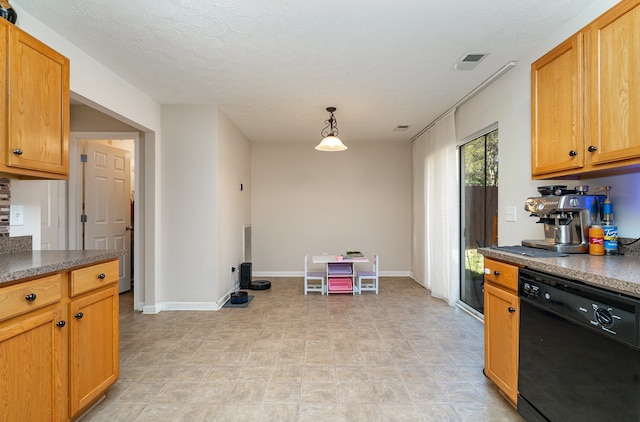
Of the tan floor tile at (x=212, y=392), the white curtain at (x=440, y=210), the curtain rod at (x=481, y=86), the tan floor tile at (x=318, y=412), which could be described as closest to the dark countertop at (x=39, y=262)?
the tan floor tile at (x=212, y=392)

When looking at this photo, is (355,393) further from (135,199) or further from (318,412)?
(135,199)

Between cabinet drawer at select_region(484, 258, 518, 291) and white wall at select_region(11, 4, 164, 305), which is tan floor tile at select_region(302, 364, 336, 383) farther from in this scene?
white wall at select_region(11, 4, 164, 305)

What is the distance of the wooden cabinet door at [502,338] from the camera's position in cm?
182

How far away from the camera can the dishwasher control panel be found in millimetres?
1149

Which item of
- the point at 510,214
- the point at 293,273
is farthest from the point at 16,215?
the point at 293,273

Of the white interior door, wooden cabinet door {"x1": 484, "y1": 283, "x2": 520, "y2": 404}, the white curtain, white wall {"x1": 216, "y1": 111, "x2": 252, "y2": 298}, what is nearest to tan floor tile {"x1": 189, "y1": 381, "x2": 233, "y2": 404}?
wooden cabinet door {"x1": 484, "y1": 283, "x2": 520, "y2": 404}

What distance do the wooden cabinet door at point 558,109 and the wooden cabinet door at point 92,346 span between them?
281 cm

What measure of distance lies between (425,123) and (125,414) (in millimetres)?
4561

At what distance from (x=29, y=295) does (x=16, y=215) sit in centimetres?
98

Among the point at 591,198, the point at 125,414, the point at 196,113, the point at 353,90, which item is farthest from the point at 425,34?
the point at 125,414

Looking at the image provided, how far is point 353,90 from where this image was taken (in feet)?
11.1

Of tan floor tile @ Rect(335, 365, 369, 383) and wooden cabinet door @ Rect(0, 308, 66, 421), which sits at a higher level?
wooden cabinet door @ Rect(0, 308, 66, 421)

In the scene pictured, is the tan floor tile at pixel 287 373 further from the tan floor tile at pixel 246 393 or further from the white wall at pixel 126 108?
the white wall at pixel 126 108

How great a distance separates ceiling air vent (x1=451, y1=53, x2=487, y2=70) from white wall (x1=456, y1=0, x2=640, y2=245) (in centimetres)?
33
